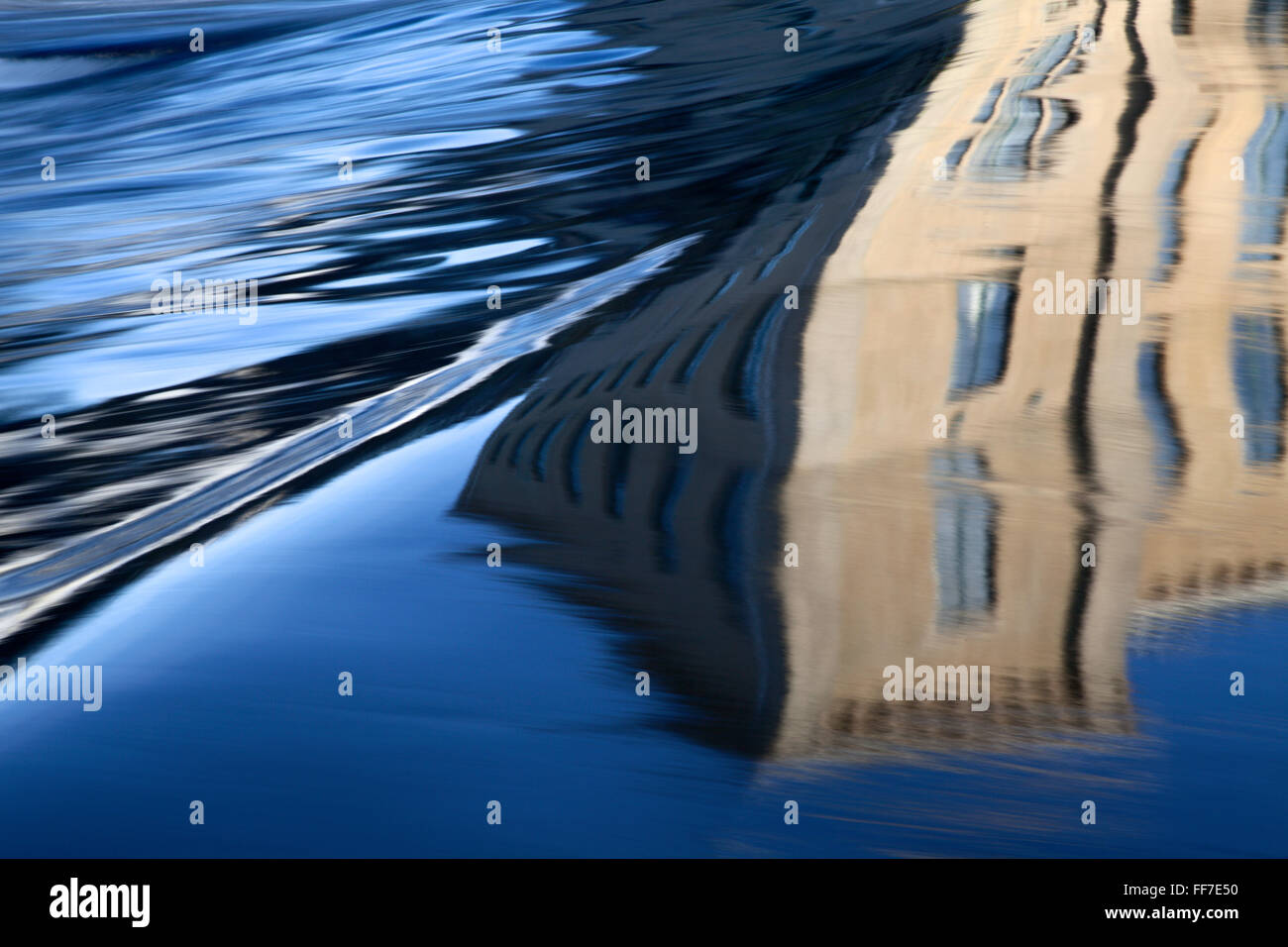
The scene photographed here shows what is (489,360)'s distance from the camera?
1.31m

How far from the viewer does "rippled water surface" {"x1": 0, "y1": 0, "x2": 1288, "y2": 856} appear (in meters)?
0.66

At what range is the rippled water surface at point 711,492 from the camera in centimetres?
66

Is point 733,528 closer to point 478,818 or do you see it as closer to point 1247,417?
point 478,818

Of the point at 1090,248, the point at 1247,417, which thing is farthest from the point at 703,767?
the point at 1090,248

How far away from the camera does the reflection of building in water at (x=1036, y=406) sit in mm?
750

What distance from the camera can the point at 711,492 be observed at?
94 centimetres

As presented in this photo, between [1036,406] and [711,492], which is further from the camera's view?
[1036,406]

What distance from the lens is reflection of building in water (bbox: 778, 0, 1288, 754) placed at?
750 mm

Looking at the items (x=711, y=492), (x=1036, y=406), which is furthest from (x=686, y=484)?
(x=1036, y=406)

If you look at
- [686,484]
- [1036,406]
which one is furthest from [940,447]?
[686,484]

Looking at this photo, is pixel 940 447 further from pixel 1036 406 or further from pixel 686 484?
pixel 686 484

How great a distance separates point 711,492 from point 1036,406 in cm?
33
